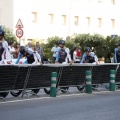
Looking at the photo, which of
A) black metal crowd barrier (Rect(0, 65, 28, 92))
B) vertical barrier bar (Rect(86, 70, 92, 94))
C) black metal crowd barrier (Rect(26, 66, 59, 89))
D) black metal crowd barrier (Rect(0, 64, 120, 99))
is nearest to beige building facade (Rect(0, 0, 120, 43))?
black metal crowd barrier (Rect(0, 64, 120, 99))

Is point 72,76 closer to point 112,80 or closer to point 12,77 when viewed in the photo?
point 112,80

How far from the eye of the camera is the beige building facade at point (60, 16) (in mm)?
59750

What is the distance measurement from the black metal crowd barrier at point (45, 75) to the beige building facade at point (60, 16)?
35531 millimetres

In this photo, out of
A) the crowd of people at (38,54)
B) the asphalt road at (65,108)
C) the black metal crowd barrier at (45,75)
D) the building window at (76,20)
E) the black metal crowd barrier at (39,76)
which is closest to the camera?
the asphalt road at (65,108)

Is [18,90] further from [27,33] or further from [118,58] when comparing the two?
A: [27,33]

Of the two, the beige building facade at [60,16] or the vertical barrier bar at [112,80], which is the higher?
the beige building facade at [60,16]

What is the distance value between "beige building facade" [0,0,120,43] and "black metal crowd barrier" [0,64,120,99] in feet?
117

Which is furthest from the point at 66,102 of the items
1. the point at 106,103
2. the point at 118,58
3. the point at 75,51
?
the point at 75,51

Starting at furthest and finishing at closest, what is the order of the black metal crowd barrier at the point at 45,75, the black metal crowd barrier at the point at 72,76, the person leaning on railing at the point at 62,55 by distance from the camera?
the person leaning on railing at the point at 62,55 < the black metal crowd barrier at the point at 72,76 < the black metal crowd barrier at the point at 45,75

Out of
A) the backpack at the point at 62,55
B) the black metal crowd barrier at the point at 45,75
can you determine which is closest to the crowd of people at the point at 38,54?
the backpack at the point at 62,55

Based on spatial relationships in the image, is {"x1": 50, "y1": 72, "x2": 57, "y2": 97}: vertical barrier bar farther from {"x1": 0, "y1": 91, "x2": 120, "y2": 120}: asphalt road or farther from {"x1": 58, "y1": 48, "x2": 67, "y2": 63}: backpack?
{"x1": 58, "y1": 48, "x2": 67, "y2": 63}: backpack

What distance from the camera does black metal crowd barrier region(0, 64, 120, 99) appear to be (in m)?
18.4

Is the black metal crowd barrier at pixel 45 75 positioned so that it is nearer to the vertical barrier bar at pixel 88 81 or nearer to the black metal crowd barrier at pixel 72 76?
the black metal crowd barrier at pixel 72 76

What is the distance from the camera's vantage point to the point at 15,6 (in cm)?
5916
